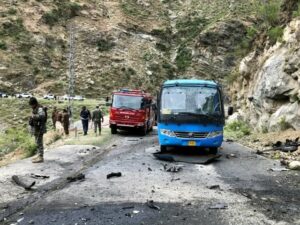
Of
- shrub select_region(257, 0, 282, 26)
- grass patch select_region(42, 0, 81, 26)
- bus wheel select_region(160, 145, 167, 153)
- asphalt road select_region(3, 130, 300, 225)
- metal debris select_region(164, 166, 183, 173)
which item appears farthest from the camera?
grass patch select_region(42, 0, 81, 26)

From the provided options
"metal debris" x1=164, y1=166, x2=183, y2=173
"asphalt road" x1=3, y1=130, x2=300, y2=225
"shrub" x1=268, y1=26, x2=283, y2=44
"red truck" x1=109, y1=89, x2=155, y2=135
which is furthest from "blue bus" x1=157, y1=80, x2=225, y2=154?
"shrub" x1=268, y1=26, x2=283, y2=44

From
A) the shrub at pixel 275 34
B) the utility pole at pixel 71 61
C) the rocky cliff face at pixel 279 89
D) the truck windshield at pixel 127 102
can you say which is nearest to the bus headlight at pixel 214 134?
the rocky cliff face at pixel 279 89

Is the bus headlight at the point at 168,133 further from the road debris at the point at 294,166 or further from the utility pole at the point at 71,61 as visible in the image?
the utility pole at the point at 71,61

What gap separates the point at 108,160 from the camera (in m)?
16.9

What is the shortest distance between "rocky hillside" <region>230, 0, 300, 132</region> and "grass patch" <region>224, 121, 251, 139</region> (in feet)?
1.82

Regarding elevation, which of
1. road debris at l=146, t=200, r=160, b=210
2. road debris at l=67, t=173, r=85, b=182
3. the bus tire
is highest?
road debris at l=146, t=200, r=160, b=210

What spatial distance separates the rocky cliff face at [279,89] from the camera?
81.6 feet

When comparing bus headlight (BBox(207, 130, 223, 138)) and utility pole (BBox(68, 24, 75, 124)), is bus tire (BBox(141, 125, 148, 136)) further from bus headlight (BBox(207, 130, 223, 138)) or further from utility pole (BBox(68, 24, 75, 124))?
utility pole (BBox(68, 24, 75, 124))

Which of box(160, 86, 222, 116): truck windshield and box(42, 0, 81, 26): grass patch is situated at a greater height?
box(42, 0, 81, 26): grass patch

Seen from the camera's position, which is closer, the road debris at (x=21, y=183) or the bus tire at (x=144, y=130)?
the road debris at (x=21, y=183)

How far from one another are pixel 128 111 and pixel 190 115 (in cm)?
1212

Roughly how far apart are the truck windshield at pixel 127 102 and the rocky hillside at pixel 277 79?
22.8ft

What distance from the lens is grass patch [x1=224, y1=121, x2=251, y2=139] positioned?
93.4 feet

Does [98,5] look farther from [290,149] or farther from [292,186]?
[292,186]
